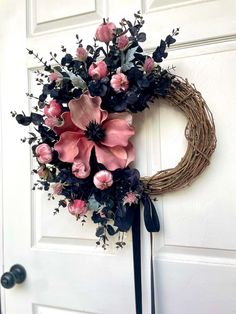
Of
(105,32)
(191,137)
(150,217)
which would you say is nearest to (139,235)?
(150,217)

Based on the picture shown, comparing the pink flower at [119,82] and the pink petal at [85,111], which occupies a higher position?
the pink flower at [119,82]

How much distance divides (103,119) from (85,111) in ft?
0.16

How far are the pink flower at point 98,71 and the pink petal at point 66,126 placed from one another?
4.4 inches

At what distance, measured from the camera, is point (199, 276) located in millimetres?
809

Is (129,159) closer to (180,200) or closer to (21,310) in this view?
(180,200)

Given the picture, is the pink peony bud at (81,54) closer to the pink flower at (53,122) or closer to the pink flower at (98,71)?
the pink flower at (98,71)

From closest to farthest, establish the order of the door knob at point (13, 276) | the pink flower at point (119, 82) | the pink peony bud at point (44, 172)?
1. the pink flower at point (119, 82)
2. the pink peony bud at point (44, 172)
3. the door knob at point (13, 276)

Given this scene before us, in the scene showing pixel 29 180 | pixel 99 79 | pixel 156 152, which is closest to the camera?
pixel 99 79

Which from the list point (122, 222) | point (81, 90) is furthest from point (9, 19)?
point (122, 222)

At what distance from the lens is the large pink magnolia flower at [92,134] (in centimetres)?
78

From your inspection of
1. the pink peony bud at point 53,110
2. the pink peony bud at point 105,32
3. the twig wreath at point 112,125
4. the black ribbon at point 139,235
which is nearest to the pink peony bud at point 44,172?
the twig wreath at point 112,125

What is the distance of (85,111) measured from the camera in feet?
2.56

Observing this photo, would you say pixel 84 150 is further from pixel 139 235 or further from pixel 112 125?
pixel 139 235

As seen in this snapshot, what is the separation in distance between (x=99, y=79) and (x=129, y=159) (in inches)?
8.3
